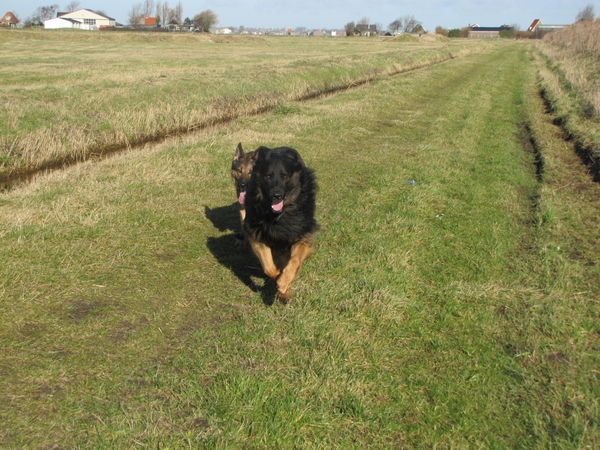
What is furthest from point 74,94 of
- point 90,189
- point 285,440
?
point 285,440

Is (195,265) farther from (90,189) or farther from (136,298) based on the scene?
(90,189)

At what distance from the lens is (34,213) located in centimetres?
661

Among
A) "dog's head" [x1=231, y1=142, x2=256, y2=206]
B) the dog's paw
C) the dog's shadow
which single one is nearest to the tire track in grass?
the dog's shadow

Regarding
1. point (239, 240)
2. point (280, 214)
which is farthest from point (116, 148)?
point (280, 214)

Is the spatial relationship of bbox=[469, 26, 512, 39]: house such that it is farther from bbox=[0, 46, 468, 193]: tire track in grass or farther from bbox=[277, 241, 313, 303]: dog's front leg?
bbox=[277, 241, 313, 303]: dog's front leg

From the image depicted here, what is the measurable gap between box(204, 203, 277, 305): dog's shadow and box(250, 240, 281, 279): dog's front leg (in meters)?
0.26

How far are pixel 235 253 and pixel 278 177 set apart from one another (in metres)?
1.71

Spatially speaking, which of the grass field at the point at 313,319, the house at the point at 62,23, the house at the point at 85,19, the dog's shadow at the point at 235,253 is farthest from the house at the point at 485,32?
the dog's shadow at the point at 235,253

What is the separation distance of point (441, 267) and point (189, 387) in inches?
124

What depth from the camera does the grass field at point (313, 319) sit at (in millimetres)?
3010

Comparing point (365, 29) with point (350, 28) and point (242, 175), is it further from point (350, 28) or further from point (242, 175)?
point (242, 175)

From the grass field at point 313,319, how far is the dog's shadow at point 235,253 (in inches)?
1.6

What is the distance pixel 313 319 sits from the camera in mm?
4152

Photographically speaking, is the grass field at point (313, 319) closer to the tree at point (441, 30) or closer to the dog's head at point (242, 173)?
the dog's head at point (242, 173)
